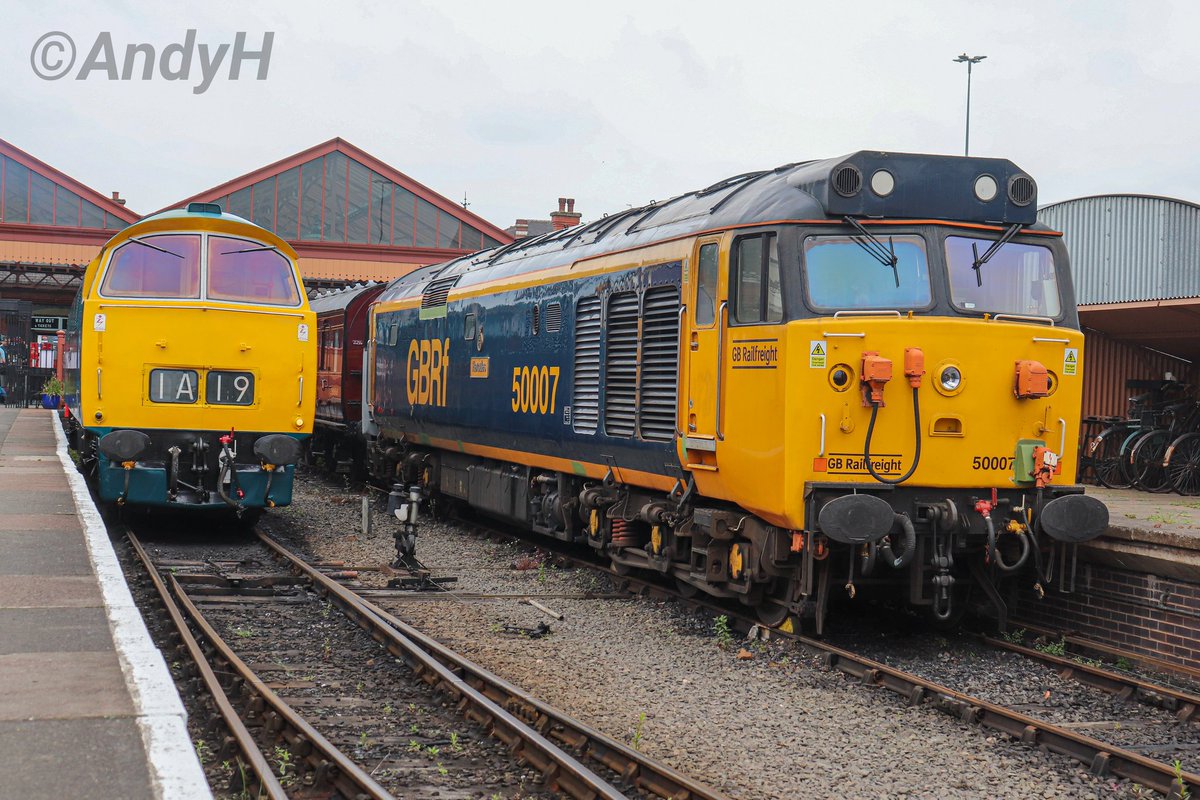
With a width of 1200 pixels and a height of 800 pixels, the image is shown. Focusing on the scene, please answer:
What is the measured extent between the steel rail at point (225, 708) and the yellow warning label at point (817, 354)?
4.12 meters

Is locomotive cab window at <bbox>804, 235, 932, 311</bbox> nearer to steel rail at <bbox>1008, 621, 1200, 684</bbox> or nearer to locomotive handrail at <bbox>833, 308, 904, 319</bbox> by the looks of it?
locomotive handrail at <bbox>833, 308, 904, 319</bbox>

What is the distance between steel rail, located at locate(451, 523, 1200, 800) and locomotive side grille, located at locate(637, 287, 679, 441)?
164 centimetres

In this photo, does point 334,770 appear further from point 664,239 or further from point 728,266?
point 664,239

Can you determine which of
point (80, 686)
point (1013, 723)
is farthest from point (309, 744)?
point (1013, 723)

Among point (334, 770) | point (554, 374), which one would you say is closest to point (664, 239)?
point (554, 374)

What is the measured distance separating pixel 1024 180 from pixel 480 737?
17.9ft

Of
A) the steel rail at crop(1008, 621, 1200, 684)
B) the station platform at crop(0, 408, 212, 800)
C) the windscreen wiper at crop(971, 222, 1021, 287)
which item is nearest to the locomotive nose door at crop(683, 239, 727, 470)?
the windscreen wiper at crop(971, 222, 1021, 287)

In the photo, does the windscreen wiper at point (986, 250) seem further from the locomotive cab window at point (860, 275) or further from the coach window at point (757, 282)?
the coach window at point (757, 282)

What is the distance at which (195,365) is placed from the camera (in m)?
13.3

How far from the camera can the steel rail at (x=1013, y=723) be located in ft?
19.8

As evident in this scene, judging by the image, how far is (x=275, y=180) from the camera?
39.6 m

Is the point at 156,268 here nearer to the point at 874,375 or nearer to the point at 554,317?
the point at 554,317

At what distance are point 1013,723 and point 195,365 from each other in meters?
9.41

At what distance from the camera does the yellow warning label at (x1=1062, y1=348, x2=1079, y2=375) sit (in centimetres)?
878
